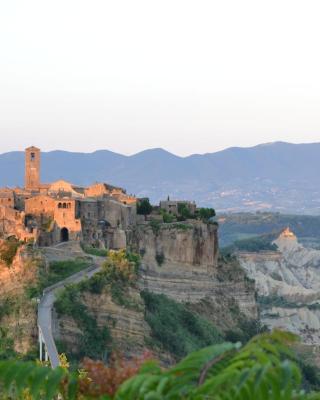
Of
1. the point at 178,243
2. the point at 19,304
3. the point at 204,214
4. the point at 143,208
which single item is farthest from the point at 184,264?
the point at 19,304

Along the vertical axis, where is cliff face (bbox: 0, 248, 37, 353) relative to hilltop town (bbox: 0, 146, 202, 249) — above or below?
below

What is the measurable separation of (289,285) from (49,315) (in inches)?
2363

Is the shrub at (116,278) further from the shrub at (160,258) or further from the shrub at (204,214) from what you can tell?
the shrub at (204,214)

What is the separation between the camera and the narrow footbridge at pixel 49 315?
29102mm

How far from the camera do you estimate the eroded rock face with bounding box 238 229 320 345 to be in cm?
7150

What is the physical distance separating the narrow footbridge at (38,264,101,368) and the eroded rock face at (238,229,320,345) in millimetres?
24729

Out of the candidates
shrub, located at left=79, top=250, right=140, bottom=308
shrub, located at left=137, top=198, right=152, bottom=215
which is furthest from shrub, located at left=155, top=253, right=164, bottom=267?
shrub, located at left=79, top=250, right=140, bottom=308

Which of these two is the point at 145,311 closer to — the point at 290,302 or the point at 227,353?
the point at 227,353

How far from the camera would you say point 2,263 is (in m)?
38.6

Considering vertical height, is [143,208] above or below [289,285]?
above

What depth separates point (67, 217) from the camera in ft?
147

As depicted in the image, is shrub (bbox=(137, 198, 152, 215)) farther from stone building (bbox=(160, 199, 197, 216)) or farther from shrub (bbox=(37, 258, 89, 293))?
shrub (bbox=(37, 258, 89, 293))

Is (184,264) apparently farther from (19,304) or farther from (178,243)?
(19,304)

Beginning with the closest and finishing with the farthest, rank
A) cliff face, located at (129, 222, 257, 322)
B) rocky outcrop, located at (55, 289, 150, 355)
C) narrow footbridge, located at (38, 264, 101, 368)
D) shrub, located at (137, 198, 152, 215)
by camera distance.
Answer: narrow footbridge, located at (38, 264, 101, 368) < rocky outcrop, located at (55, 289, 150, 355) < cliff face, located at (129, 222, 257, 322) < shrub, located at (137, 198, 152, 215)
